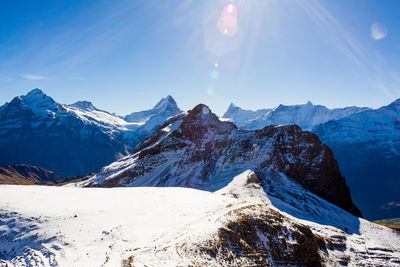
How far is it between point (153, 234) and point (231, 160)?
206 feet

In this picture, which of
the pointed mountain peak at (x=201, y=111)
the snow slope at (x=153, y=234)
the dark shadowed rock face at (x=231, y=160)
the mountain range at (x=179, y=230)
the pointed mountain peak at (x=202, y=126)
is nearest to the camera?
the snow slope at (x=153, y=234)

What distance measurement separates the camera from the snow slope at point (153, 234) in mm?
16047

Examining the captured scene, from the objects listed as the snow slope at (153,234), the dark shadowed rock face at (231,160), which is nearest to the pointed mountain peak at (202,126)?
the dark shadowed rock face at (231,160)

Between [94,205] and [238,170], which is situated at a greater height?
[238,170]

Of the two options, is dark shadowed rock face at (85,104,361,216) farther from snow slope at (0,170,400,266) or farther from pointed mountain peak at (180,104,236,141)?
snow slope at (0,170,400,266)

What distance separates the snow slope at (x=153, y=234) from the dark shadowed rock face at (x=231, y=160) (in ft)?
113

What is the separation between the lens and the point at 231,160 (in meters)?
80.9

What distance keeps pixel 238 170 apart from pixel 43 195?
2326 inches

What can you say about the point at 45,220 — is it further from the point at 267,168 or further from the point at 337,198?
the point at 337,198

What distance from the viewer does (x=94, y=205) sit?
2581 centimetres

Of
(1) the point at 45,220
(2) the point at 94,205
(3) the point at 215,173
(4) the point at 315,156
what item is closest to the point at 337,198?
(4) the point at 315,156

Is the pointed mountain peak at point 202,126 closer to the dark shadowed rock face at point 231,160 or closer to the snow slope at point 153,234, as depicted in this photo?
the dark shadowed rock face at point 231,160

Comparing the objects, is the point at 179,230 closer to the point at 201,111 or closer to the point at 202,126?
the point at 202,126

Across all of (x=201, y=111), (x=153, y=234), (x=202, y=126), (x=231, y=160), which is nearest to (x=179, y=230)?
(x=153, y=234)
